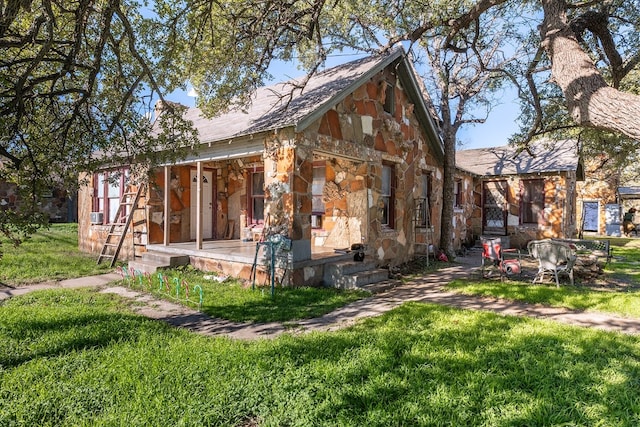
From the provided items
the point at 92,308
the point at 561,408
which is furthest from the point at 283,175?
the point at 561,408

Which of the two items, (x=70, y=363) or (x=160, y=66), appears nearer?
(x=70, y=363)

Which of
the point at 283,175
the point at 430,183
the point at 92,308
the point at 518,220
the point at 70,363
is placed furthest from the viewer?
the point at 518,220

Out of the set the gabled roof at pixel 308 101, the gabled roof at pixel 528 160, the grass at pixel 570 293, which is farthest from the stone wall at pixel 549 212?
the gabled roof at pixel 308 101

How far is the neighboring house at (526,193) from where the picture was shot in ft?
50.7

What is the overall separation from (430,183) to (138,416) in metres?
11.6

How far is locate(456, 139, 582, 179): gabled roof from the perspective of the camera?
15514 mm

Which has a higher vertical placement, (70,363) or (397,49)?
(397,49)

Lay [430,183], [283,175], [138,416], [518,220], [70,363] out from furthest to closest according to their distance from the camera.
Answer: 1. [518,220]
2. [430,183]
3. [283,175]
4. [70,363]
5. [138,416]

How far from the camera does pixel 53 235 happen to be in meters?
17.0

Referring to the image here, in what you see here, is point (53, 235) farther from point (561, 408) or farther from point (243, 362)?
point (561, 408)

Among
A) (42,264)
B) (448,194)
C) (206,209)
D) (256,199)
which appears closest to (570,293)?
(448,194)

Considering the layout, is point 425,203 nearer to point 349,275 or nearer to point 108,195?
point 349,275

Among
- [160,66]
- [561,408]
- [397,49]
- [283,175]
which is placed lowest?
[561,408]

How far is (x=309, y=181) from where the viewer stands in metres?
8.02
